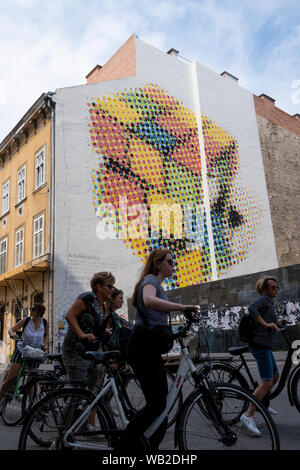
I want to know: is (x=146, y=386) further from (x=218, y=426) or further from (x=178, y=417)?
(x=218, y=426)

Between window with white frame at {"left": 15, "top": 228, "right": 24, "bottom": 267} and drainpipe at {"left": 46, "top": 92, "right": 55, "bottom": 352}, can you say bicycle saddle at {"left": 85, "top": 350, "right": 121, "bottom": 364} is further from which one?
window with white frame at {"left": 15, "top": 228, "right": 24, "bottom": 267}

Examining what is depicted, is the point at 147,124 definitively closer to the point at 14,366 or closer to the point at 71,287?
the point at 71,287

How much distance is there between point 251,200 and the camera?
90.7 feet

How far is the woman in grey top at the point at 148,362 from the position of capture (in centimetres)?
333

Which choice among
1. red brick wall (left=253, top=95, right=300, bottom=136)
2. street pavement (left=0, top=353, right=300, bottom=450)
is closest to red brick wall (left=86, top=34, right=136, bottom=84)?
red brick wall (left=253, top=95, right=300, bottom=136)

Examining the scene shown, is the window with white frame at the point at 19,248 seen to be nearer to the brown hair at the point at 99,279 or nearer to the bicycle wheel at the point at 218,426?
Result: the brown hair at the point at 99,279

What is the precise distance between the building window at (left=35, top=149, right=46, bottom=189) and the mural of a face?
271 centimetres

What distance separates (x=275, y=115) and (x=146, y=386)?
3285 centimetres

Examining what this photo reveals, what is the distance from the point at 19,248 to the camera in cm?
2378

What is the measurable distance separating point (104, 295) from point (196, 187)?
20510 millimetres

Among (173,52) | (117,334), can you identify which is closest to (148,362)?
(117,334)

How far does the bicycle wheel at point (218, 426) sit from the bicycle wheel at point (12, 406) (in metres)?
3.48

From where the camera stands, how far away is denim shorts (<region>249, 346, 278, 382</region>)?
5.08 meters

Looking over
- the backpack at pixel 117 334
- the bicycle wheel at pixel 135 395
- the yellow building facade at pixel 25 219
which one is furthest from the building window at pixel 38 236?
the bicycle wheel at pixel 135 395
